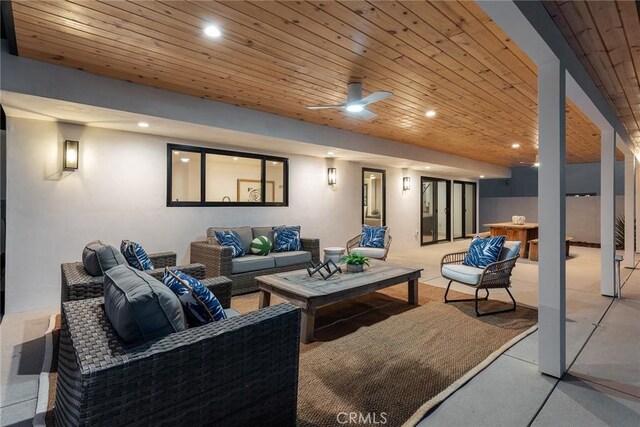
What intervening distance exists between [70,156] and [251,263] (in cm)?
252

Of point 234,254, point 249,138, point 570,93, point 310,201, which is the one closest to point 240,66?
point 249,138

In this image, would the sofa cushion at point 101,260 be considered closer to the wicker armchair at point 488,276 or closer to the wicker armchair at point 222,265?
the wicker armchair at point 222,265

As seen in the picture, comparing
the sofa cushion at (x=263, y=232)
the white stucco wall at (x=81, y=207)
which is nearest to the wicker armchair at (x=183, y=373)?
the white stucco wall at (x=81, y=207)

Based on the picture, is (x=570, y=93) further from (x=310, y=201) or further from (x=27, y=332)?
(x=27, y=332)

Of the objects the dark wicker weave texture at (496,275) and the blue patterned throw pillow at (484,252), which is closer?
the dark wicker weave texture at (496,275)

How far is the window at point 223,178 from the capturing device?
16.3 ft

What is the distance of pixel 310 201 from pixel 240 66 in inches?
147

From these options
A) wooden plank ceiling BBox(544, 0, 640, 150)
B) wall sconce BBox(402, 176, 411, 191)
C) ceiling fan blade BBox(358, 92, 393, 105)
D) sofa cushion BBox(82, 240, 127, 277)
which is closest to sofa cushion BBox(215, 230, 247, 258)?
sofa cushion BBox(82, 240, 127, 277)

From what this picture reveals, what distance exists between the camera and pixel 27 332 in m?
3.10

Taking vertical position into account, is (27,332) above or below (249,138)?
below

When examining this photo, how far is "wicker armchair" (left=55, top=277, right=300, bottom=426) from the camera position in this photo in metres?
1.23

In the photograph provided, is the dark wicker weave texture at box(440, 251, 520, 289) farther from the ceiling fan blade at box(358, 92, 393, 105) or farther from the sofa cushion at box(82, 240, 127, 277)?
the sofa cushion at box(82, 240, 127, 277)

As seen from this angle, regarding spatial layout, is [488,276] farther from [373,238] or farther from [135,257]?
[135,257]

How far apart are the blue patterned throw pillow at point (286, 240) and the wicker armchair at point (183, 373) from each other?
3475 millimetres
